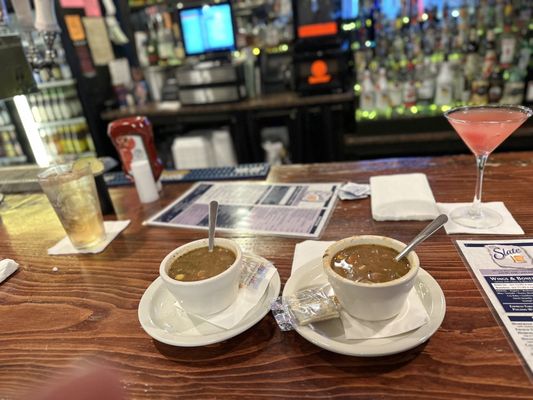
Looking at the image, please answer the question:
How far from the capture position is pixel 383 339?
68cm

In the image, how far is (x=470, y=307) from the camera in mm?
757

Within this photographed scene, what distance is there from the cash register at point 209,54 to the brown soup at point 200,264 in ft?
8.64

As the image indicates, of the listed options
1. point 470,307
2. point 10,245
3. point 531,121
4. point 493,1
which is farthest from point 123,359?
point 493,1

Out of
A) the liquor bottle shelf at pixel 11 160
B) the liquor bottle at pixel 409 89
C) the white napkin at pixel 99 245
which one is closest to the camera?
the white napkin at pixel 99 245

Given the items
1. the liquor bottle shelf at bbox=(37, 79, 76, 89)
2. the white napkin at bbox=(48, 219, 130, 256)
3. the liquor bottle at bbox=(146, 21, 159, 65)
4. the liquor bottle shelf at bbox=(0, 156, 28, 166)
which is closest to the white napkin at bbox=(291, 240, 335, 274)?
the white napkin at bbox=(48, 219, 130, 256)

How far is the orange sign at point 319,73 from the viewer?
3.09 m

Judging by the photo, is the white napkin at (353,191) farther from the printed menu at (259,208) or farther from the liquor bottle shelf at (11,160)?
the liquor bottle shelf at (11,160)

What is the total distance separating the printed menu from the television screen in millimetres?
2171

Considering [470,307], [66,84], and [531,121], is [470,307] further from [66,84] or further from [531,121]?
[66,84]

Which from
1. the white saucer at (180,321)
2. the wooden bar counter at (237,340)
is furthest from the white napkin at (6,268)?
the white saucer at (180,321)

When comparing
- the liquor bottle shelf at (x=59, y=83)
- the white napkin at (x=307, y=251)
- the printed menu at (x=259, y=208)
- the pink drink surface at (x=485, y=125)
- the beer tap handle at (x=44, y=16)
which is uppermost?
the beer tap handle at (x=44, y=16)

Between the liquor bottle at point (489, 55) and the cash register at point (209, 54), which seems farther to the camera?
the cash register at point (209, 54)

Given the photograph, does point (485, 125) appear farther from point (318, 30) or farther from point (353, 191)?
point (318, 30)

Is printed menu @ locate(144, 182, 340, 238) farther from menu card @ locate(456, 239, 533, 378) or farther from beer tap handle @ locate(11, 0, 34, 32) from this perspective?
beer tap handle @ locate(11, 0, 34, 32)
